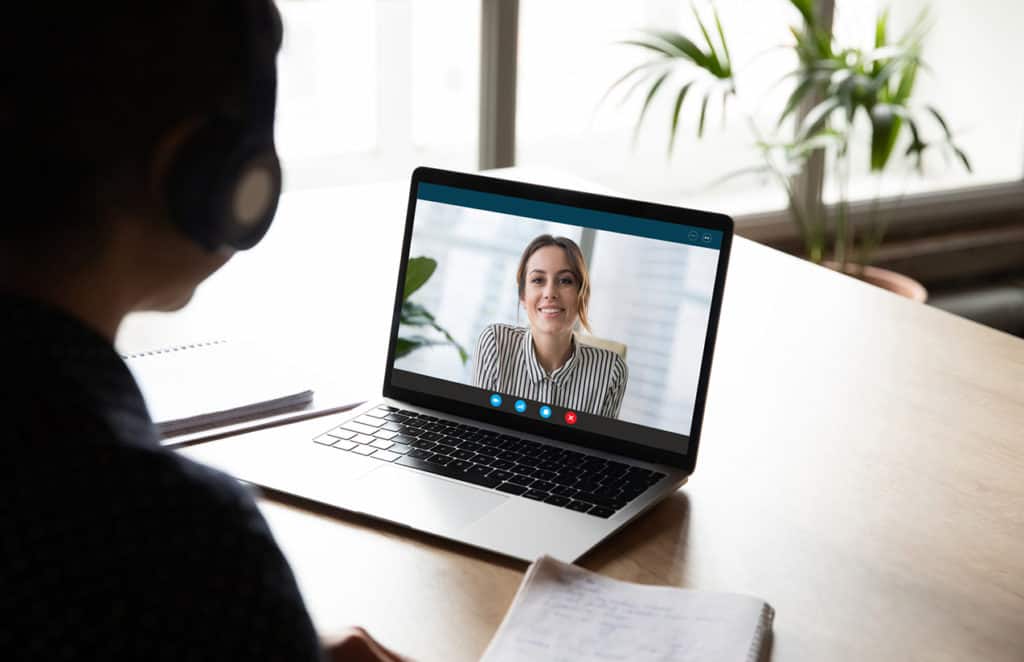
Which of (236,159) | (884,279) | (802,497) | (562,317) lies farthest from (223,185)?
(884,279)

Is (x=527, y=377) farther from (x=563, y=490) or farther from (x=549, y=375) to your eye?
(x=563, y=490)

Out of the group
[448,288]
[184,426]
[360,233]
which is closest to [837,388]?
[448,288]

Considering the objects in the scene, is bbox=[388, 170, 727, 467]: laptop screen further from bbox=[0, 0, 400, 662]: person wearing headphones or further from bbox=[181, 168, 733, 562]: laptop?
bbox=[0, 0, 400, 662]: person wearing headphones

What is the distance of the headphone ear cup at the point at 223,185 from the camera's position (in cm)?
58

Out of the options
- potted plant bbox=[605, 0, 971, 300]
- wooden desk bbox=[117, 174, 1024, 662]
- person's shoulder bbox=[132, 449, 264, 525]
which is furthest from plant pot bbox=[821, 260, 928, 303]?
person's shoulder bbox=[132, 449, 264, 525]

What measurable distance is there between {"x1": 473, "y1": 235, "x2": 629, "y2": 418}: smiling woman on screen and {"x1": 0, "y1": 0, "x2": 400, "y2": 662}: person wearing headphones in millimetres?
567

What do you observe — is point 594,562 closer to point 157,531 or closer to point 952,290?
point 157,531

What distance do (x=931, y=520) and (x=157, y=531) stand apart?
76 cm

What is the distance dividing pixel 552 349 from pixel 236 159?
1.87 ft

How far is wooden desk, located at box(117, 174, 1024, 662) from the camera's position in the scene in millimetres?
906

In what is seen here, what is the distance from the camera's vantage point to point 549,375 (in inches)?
45.3

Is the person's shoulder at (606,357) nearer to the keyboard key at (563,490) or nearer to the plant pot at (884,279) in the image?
the keyboard key at (563,490)

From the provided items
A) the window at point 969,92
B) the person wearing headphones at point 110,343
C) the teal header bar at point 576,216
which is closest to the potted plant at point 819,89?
the window at point 969,92

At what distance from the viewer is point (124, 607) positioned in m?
0.51
